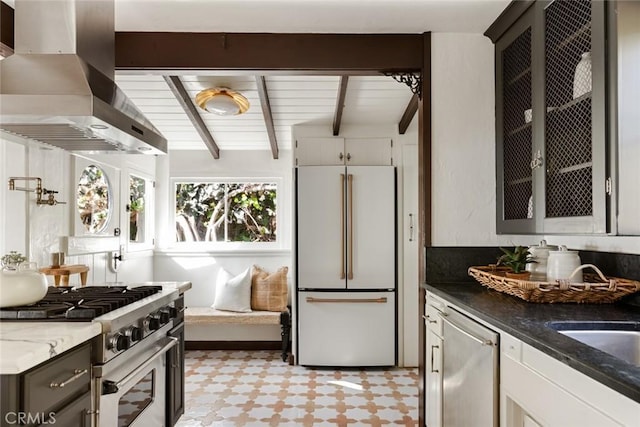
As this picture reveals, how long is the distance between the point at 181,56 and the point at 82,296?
1.43m

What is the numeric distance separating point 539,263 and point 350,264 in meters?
2.16

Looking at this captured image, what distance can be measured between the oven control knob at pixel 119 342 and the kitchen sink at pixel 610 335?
1.52 meters

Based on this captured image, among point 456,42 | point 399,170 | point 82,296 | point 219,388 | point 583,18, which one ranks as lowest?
point 219,388

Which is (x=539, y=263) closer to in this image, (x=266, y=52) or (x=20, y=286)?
(x=266, y=52)

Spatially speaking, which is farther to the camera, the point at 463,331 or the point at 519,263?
the point at 519,263

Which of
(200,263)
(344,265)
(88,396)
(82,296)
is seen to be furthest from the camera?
(200,263)

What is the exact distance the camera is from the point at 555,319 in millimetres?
1664

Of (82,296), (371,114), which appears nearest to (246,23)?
(82,296)

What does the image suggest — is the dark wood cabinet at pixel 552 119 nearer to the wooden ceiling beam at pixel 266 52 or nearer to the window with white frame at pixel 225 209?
the wooden ceiling beam at pixel 266 52

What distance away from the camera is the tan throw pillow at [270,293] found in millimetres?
4871

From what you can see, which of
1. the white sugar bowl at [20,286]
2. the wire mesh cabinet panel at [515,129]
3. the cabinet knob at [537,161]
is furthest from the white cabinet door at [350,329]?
the white sugar bowl at [20,286]

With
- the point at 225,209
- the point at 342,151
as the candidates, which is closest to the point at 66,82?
the point at 342,151

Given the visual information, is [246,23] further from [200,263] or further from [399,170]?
[200,263]

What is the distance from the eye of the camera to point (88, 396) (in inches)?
67.9
